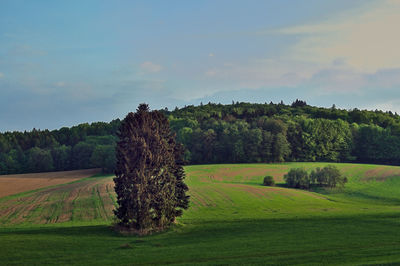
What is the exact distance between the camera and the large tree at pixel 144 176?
3578 cm

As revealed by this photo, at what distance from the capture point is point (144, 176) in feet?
120

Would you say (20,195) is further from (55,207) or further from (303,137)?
(303,137)

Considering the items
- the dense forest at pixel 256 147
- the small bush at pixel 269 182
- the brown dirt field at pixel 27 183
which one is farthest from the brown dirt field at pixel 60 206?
the dense forest at pixel 256 147

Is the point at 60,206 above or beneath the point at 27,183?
beneath

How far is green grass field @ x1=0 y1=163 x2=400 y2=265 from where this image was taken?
2417 centimetres

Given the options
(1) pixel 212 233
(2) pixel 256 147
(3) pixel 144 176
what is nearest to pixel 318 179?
(2) pixel 256 147

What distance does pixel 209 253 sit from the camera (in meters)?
25.4

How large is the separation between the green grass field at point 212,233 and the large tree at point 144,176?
2.09 m

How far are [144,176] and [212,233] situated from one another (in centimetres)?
905

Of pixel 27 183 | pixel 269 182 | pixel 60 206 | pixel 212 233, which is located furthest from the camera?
pixel 27 183

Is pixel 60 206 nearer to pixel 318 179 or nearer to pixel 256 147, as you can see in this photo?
pixel 318 179

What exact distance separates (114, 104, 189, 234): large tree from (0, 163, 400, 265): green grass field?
209cm

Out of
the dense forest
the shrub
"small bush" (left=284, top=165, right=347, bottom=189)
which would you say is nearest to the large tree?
the shrub

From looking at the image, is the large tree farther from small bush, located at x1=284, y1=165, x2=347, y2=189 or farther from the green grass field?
small bush, located at x1=284, y1=165, x2=347, y2=189
